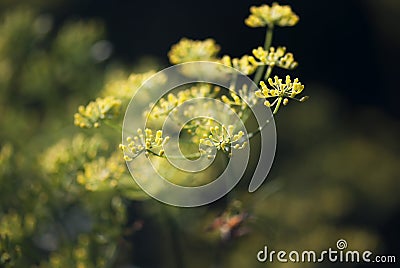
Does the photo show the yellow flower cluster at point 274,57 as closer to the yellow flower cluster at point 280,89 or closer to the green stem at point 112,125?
the yellow flower cluster at point 280,89

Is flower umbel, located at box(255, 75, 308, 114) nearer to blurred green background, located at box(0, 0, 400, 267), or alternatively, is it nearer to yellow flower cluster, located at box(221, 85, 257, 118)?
yellow flower cluster, located at box(221, 85, 257, 118)

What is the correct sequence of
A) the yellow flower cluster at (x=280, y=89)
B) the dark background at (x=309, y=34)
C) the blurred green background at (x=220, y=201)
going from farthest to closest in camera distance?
the dark background at (x=309, y=34) < the blurred green background at (x=220, y=201) < the yellow flower cluster at (x=280, y=89)

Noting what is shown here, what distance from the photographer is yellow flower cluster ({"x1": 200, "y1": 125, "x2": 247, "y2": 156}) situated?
72cm

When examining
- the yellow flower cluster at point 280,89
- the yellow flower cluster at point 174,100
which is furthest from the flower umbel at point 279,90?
the yellow flower cluster at point 174,100

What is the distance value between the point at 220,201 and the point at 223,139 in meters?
1.26

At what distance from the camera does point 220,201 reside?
197 cm

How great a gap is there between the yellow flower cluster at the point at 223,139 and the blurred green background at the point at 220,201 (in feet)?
0.51

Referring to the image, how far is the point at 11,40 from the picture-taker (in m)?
1.22

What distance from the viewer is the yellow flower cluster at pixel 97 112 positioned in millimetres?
830

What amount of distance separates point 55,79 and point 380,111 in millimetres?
1391

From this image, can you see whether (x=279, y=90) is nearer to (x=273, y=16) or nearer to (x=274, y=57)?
(x=274, y=57)

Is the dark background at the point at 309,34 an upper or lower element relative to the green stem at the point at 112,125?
upper

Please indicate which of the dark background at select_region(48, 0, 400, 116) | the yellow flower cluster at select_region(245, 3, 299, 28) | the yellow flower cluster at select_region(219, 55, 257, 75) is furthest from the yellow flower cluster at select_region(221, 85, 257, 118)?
the dark background at select_region(48, 0, 400, 116)

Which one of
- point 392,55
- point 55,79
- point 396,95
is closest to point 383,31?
point 392,55
